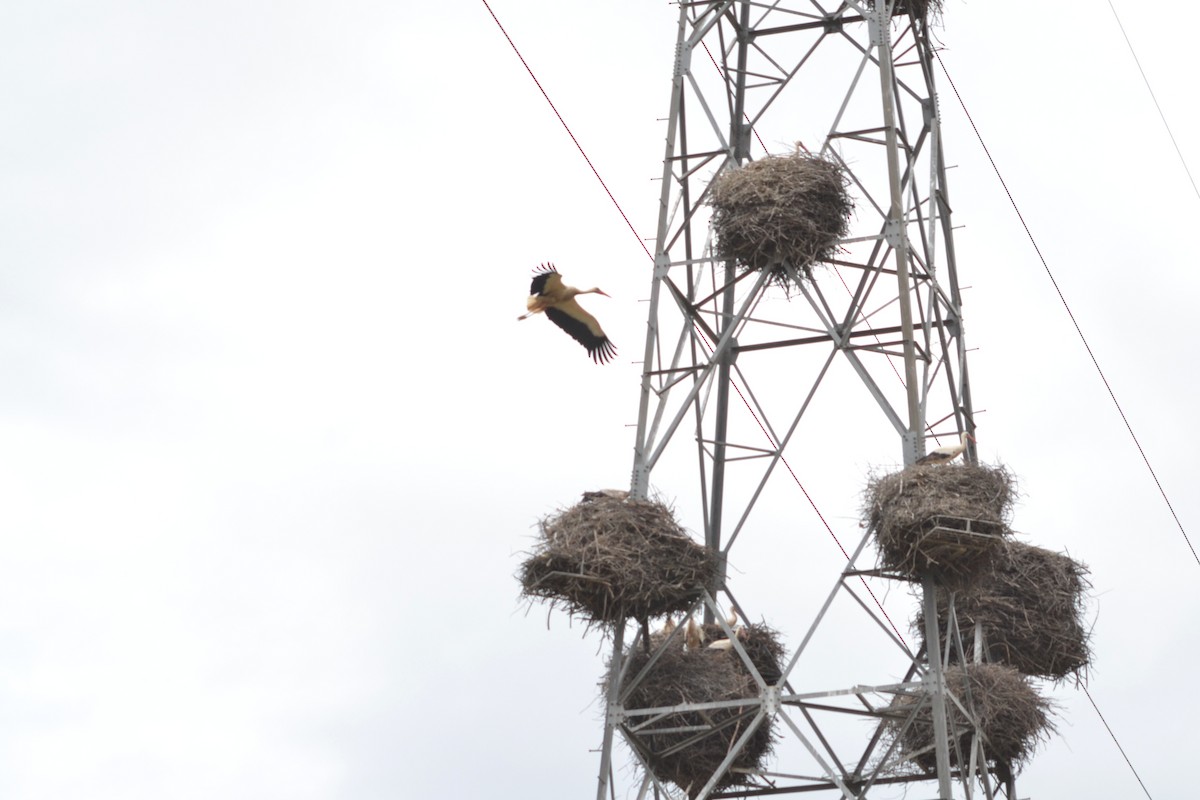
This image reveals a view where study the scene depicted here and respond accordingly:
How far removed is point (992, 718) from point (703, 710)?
237 centimetres

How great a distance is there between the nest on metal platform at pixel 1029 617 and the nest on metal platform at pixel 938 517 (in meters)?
3.23

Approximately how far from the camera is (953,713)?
16625 millimetres

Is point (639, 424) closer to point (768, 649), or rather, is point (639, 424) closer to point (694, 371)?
point (694, 371)

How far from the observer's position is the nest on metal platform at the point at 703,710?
1639 centimetres

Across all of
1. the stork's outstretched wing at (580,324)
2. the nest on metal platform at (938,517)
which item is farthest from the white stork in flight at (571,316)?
the nest on metal platform at (938,517)

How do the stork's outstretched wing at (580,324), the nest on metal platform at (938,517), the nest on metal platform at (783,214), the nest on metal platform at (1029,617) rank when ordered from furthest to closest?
the nest on metal platform at (1029,617), the stork's outstretched wing at (580,324), the nest on metal platform at (783,214), the nest on metal platform at (938,517)

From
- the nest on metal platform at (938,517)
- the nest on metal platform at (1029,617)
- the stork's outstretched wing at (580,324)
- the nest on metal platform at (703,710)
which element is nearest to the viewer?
the nest on metal platform at (938,517)

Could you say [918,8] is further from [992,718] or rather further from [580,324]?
[992,718]

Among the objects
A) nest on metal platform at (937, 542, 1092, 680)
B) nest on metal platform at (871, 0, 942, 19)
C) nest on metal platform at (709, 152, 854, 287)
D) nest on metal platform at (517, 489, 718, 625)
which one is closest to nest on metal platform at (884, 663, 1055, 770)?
nest on metal platform at (937, 542, 1092, 680)

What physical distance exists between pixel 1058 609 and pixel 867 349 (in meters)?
3.98

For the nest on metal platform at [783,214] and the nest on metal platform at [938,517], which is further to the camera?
the nest on metal platform at [783,214]

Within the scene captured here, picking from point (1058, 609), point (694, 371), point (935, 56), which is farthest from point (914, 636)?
point (935, 56)

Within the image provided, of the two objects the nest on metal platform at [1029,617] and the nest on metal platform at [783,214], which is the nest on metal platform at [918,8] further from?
the nest on metal platform at [1029,617]

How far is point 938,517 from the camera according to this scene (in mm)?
15258
